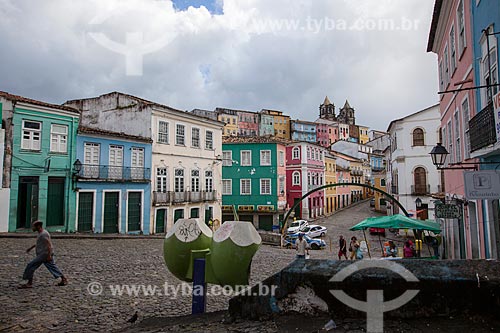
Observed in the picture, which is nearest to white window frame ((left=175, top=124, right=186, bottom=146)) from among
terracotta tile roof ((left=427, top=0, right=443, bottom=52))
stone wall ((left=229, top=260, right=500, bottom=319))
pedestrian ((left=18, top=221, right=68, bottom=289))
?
terracotta tile roof ((left=427, top=0, right=443, bottom=52))

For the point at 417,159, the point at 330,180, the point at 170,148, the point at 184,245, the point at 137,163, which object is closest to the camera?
the point at 184,245

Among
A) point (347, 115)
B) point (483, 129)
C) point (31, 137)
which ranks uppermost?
point (347, 115)

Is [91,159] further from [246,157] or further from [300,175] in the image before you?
[300,175]

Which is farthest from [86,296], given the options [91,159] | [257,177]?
[257,177]

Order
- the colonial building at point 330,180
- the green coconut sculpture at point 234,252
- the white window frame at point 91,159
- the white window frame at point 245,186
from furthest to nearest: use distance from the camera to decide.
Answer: the colonial building at point 330,180, the white window frame at point 245,186, the white window frame at point 91,159, the green coconut sculpture at point 234,252

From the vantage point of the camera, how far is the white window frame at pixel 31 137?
679 inches

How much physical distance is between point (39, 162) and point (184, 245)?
51.6 feet

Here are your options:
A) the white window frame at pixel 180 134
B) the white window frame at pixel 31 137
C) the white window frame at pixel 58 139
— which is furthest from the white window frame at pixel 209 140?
the white window frame at pixel 31 137

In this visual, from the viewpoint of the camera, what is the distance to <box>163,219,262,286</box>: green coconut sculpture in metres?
4.57

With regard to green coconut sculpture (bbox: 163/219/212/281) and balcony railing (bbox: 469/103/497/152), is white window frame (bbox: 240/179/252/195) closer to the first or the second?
balcony railing (bbox: 469/103/497/152)

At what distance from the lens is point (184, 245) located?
509 centimetres

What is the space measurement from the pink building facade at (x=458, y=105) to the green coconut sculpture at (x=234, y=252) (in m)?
6.65

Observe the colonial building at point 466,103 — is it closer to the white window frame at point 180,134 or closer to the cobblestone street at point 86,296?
the cobblestone street at point 86,296

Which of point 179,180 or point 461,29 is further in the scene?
point 179,180
